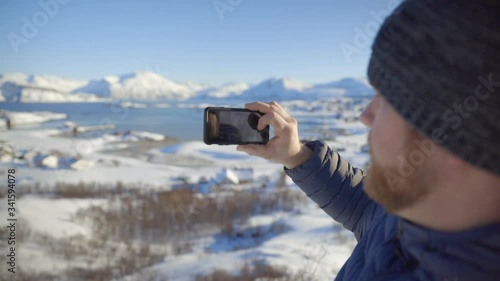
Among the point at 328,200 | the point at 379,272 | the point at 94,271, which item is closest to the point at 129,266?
the point at 94,271

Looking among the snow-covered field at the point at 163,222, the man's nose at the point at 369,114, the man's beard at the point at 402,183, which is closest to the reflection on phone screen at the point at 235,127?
the man's nose at the point at 369,114

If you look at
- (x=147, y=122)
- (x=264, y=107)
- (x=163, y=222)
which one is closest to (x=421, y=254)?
(x=264, y=107)

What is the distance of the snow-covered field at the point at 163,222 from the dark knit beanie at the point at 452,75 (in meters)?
5.54

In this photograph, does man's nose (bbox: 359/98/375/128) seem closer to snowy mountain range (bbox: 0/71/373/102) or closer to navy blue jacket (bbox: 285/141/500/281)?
navy blue jacket (bbox: 285/141/500/281)

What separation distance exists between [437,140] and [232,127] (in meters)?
0.92

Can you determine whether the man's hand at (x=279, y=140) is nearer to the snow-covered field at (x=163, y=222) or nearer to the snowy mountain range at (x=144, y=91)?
the snow-covered field at (x=163, y=222)

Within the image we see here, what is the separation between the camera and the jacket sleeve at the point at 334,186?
4.94ft

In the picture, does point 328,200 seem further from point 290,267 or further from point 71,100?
point 71,100

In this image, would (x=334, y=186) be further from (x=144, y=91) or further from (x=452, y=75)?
(x=144, y=91)

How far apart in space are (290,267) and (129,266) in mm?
3726

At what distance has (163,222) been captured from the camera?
10266mm

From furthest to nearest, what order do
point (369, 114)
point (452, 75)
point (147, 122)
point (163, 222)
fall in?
point (147, 122)
point (163, 222)
point (369, 114)
point (452, 75)

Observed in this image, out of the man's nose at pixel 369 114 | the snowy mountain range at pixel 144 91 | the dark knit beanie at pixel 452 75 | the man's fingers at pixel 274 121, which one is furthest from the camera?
the snowy mountain range at pixel 144 91

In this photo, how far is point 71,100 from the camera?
124125 millimetres
